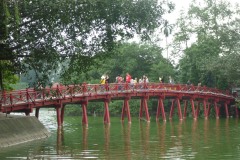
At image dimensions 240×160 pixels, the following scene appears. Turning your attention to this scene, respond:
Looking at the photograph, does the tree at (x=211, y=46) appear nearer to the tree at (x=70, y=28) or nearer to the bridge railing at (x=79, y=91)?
the bridge railing at (x=79, y=91)

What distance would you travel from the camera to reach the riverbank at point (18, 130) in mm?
19267

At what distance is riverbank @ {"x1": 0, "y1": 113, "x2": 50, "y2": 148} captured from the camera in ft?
63.2

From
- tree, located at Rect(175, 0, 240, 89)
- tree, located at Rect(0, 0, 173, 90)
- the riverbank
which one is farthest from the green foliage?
tree, located at Rect(0, 0, 173, 90)

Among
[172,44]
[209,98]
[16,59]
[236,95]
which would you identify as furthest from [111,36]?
[172,44]

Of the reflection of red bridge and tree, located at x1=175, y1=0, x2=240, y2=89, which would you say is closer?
the reflection of red bridge

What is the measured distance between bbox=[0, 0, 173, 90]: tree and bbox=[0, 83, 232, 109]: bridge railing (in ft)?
5.61

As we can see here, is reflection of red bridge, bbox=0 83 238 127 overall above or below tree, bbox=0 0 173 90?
below

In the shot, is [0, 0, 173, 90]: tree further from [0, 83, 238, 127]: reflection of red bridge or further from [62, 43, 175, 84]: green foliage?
[62, 43, 175, 84]: green foliage

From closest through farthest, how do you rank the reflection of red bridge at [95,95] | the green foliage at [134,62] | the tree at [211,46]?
the reflection of red bridge at [95,95], the tree at [211,46], the green foliage at [134,62]

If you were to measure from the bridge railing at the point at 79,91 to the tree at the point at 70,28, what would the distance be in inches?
67.4

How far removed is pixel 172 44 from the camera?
68.9 metres

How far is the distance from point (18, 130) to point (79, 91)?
45.7 ft

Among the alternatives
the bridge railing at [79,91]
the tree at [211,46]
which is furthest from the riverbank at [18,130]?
the tree at [211,46]

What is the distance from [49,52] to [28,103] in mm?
11845
